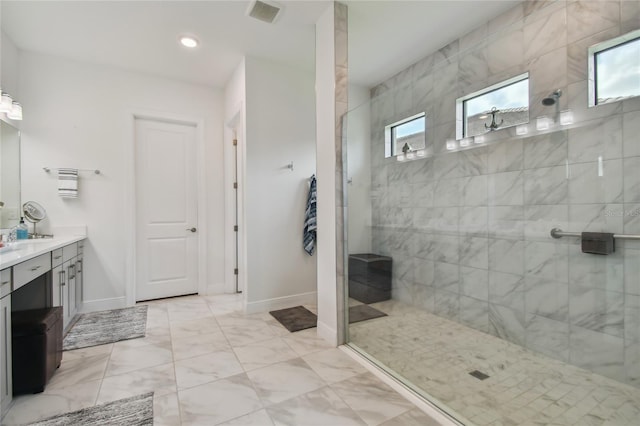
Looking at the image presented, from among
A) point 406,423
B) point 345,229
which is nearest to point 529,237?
point 345,229

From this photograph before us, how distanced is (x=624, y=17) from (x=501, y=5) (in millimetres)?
901

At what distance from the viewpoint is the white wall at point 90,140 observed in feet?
9.78

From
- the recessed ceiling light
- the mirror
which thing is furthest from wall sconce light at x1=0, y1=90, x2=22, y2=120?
the recessed ceiling light

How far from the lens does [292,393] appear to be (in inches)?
69.0

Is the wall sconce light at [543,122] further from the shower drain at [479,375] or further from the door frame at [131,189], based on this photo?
the door frame at [131,189]

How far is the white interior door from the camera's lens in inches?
139

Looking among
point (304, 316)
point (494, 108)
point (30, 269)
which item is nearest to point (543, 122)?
point (494, 108)

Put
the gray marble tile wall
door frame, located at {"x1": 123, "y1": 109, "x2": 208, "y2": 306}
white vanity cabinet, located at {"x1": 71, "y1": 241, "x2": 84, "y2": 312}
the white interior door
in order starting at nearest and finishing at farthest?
1. the gray marble tile wall
2. white vanity cabinet, located at {"x1": 71, "y1": 241, "x2": 84, "y2": 312}
3. door frame, located at {"x1": 123, "y1": 109, "x2": 208, "y2": 306}
4. the white interior door

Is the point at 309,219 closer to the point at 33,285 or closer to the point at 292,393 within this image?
the point at 292,393

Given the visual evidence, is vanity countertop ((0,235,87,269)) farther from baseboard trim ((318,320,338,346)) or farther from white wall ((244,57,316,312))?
baseboard trim ((318,320,338,346))

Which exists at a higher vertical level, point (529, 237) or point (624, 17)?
point (624, 17)

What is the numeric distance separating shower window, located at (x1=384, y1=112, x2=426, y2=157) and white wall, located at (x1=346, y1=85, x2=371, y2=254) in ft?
0.90

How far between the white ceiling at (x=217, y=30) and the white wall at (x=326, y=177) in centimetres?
26

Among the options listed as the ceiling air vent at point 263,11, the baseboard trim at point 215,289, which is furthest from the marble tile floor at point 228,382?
the ceiling air vent at point 263,11
